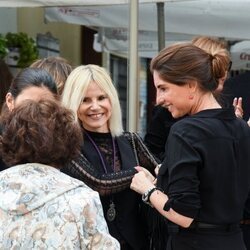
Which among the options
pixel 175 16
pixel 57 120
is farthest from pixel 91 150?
pixel 175 16

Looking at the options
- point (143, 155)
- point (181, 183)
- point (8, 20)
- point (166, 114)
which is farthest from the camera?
point (8, 20)

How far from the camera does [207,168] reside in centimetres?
264

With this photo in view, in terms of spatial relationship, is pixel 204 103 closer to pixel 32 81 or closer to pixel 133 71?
pixel 32 81

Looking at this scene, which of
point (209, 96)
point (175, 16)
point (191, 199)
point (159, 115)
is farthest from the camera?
Result: point (175, 16)

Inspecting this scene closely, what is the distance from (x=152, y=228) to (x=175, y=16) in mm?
2845

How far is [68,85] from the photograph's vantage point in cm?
320

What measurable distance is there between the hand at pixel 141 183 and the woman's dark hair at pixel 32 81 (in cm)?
59

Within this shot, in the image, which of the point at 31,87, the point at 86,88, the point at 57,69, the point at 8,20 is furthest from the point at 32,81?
the point at 8,20

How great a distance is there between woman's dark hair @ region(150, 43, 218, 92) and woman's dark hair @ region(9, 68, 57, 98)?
59 cm

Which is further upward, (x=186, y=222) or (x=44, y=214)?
(x=44, y=214)

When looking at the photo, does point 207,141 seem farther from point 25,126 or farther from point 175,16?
point 175,16

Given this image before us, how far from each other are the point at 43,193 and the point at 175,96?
2.69 ft

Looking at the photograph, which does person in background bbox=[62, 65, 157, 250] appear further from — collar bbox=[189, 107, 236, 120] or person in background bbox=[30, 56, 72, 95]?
collar bbox=[189, 107, 236, 120]

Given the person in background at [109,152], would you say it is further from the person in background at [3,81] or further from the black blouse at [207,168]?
the person in background at [3,81]
